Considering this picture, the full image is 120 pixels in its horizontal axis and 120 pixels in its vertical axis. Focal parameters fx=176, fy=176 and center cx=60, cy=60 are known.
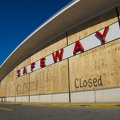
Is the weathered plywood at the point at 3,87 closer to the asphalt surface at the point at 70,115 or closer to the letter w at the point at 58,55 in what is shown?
the letter w at the point at 58,55

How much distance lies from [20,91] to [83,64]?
14245mm

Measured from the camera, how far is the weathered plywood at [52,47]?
59.8ft

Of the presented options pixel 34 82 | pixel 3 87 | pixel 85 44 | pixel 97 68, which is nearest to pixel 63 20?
pixel 85 44

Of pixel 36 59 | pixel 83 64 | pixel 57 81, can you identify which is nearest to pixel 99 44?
pixel 83 64

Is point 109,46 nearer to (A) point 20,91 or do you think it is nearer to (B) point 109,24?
(B) point 109,24

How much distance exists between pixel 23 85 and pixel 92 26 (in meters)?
14.5

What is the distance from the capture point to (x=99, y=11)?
14578 mm

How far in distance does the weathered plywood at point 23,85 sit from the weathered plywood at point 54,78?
3822 millimetres

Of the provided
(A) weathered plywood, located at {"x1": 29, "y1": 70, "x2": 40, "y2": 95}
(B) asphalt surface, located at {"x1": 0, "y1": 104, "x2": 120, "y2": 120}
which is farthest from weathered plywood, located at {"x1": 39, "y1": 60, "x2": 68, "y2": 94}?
(B) asphalt surface, located at {"x1": 0, "y1": 104, "x2": 120, "y2": 120}

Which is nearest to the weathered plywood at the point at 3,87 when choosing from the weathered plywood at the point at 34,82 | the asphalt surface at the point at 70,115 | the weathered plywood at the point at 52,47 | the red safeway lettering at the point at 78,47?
the weathered plywood at the point at 34,82

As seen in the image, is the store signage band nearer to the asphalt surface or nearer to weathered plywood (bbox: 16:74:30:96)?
weathered plywood (bbox: 16:74:30:96)

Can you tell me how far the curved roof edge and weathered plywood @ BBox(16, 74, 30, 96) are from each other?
3609 mm

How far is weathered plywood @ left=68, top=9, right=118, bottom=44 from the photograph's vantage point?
43.7 ft

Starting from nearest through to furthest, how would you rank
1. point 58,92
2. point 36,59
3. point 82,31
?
point 82,31, point 58,92, point 36,59
